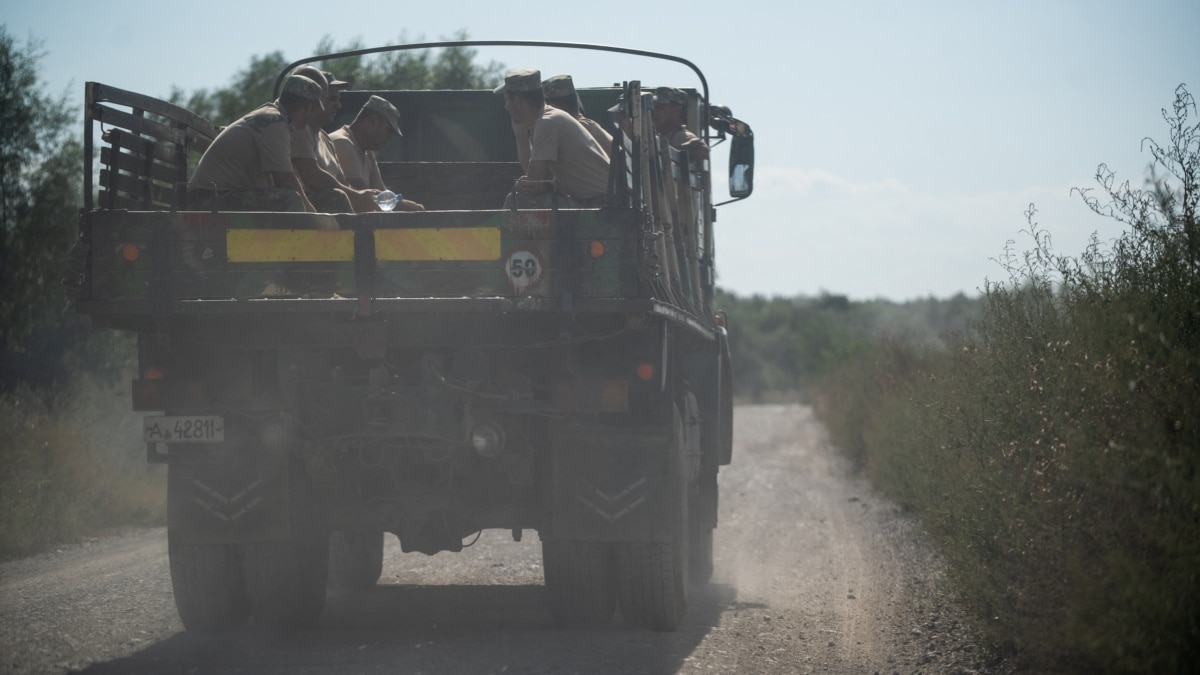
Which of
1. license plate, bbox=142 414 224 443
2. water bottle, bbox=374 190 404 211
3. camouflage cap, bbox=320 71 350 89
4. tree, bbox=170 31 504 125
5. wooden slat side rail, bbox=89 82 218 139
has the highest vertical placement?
tree, bbox=170 31 504 125

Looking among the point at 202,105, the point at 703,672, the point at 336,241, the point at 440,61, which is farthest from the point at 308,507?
the point at 202,105

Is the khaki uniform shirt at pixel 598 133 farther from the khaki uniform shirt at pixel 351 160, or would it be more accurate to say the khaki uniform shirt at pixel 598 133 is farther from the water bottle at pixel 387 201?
the khaki uniform shirt at pixel 351 160

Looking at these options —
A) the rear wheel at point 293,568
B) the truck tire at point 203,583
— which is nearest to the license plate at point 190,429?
the rear wheel at point 293,568

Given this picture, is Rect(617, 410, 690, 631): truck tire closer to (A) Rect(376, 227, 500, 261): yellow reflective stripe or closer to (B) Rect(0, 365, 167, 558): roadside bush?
(A) Rect(376, 227, 500, 261): yellow reflective stripe

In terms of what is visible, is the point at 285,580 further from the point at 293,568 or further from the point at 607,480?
the point at 607,480

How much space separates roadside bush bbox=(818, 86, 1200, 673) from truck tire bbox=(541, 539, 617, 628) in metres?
1.72

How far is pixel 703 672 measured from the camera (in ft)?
18.9

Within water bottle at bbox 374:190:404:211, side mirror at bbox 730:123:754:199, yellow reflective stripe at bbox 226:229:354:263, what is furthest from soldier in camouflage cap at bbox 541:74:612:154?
side mirror at bbox 730:123:754:199

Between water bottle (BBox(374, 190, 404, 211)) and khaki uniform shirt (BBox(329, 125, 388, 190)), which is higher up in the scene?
khaki uniform shirt (BBox(329, 125, 388, 190))

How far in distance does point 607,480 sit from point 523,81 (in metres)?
2.01

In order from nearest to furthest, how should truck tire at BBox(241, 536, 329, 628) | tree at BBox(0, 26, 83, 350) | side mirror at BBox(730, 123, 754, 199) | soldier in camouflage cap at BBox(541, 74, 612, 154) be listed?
1. truck tire at BBox(241, 536, 329, 628)
2. soldier in camouflage cap at BBox(541, 74, 612, 154)
3. side mirror at BBox(730, 123, 754, 199)
4. tree at BBox(0, 26, 83, 350)

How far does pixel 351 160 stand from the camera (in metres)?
7.59

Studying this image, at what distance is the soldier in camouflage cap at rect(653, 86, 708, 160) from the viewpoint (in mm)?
8117

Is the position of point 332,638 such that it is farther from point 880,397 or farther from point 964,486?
point 880,397
